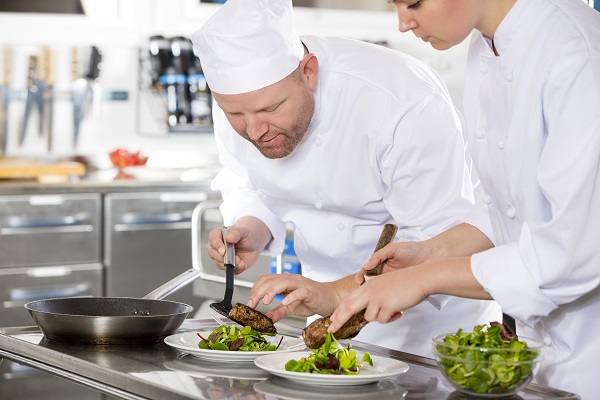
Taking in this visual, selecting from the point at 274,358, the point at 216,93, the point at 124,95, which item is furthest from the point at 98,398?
the point at 124,95

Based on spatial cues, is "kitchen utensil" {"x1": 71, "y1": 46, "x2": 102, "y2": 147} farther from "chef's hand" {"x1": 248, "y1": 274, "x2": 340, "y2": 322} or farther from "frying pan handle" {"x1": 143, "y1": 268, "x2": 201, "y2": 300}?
"chef's hand" {"x1": 248, "y1": 274, "x2": 340, "y2": 322}

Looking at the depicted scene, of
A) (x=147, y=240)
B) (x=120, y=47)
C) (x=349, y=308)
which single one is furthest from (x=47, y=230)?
(x=349, y=308)

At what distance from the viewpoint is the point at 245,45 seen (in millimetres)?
2139

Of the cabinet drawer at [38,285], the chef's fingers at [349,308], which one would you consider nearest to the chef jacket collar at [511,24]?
the chef's fingers at [349,308]

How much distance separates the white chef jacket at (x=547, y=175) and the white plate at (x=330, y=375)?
8.6 inches

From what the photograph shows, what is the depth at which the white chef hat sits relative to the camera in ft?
6.87

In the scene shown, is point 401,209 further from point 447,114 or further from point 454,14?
point 454,14

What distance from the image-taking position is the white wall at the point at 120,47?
5.11m

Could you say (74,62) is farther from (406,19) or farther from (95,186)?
(406,19)

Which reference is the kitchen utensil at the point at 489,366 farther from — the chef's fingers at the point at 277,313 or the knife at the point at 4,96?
the knife at the point at 4,96

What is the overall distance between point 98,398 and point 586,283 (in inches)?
37.6

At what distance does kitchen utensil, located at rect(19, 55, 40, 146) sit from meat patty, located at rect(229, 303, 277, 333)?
11.8 ft

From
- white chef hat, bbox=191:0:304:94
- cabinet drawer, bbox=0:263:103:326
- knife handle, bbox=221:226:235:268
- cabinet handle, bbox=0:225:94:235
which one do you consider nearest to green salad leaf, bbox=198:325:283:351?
knife handle, bbox=221:226:235:268

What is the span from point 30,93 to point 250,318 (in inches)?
144
